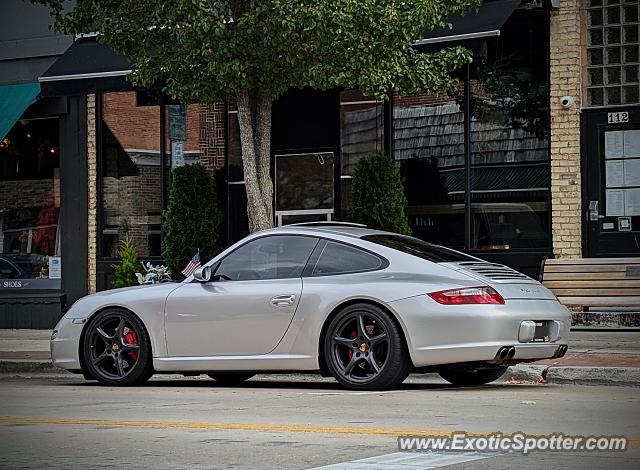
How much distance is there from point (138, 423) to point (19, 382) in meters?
5.03

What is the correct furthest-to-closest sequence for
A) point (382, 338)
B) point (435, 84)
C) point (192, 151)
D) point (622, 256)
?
point (192, 151) < point (622, 256) < point (435, 84) < point (382, 338)

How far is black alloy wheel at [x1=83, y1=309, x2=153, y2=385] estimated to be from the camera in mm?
11922

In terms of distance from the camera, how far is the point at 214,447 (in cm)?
736

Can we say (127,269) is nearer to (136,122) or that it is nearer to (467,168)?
(136,122)

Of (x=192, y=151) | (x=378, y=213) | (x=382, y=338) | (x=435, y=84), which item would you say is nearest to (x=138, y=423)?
(x=382, y=338)

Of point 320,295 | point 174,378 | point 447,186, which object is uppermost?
point 447,186

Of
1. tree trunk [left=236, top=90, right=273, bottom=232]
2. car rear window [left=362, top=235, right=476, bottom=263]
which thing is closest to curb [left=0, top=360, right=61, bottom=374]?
tree trunk [left=236, top=90, right=273, bottom=232]

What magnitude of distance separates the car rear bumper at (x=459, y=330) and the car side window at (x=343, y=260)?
2.21 feet

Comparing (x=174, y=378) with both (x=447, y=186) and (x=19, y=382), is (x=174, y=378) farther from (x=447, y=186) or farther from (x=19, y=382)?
(x=447, y=186)

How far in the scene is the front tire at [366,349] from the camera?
1063cm

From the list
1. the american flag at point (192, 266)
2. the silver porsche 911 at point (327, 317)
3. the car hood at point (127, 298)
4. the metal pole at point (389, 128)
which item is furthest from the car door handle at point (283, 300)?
the metal pole at point (389, 128)

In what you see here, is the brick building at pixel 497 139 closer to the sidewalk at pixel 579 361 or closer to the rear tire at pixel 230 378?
the sidewalk at pixel 579 361

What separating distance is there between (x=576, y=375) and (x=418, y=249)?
186 cm

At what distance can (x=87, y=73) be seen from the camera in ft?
65.6
